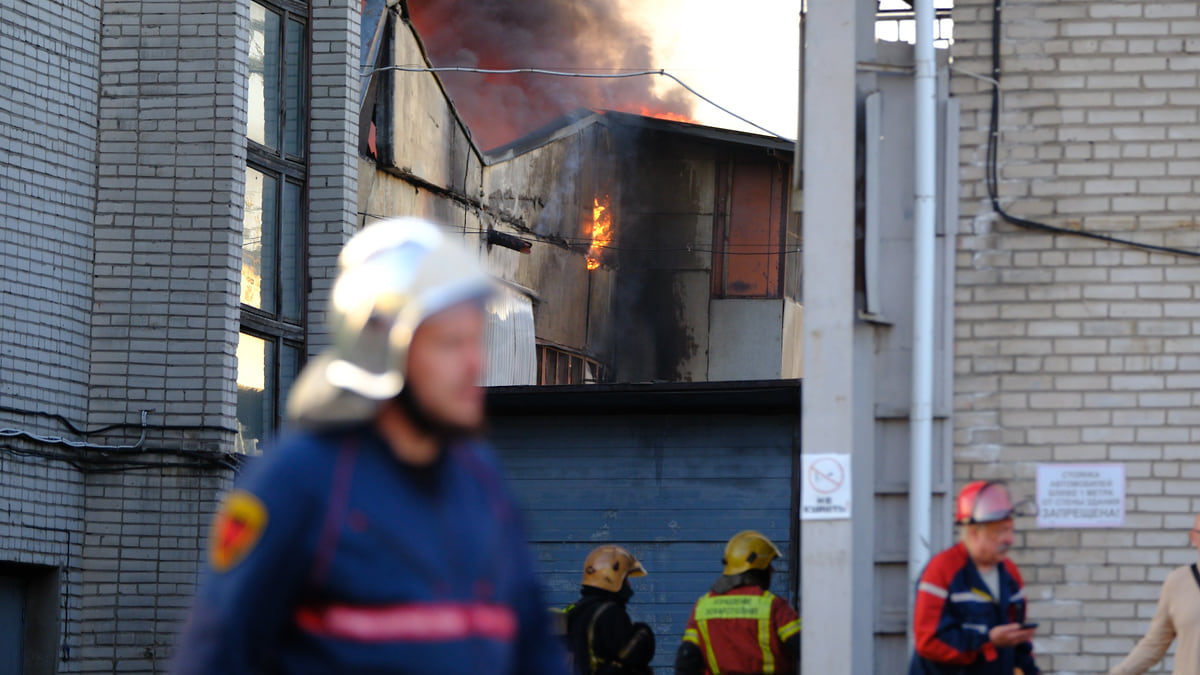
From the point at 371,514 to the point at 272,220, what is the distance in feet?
41.1

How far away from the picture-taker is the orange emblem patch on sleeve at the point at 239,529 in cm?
227

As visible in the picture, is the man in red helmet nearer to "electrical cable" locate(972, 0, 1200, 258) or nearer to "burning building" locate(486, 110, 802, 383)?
"electrical cable" locate(972, 0, 1200, 258)

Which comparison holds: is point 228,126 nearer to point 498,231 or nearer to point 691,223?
point 498,231

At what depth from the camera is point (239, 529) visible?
229 centimetres

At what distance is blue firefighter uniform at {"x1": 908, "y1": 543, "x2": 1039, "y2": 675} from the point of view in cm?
609

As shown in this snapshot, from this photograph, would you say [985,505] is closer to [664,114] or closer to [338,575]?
[338,575]

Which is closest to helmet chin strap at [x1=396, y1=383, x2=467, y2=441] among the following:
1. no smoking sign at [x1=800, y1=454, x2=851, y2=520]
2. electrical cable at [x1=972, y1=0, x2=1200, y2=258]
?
no smoking sign at [x1=800, y1=454, x2=851, y2=520]

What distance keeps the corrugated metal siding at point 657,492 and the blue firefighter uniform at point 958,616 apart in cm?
728

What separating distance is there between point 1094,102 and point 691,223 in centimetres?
1854

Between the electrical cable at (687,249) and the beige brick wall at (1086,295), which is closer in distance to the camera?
the beige brick wall at (1086,295)

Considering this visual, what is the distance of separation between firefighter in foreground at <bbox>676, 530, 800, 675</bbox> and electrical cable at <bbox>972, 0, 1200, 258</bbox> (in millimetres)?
2191

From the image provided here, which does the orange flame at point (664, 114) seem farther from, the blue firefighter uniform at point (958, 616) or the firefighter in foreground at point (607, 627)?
the blue firefighter uniform at point (958, 616)

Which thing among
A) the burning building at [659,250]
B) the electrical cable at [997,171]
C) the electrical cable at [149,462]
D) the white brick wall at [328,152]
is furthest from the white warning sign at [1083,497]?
the burning building at [659,250]

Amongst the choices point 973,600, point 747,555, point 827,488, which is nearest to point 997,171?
point 827,488
